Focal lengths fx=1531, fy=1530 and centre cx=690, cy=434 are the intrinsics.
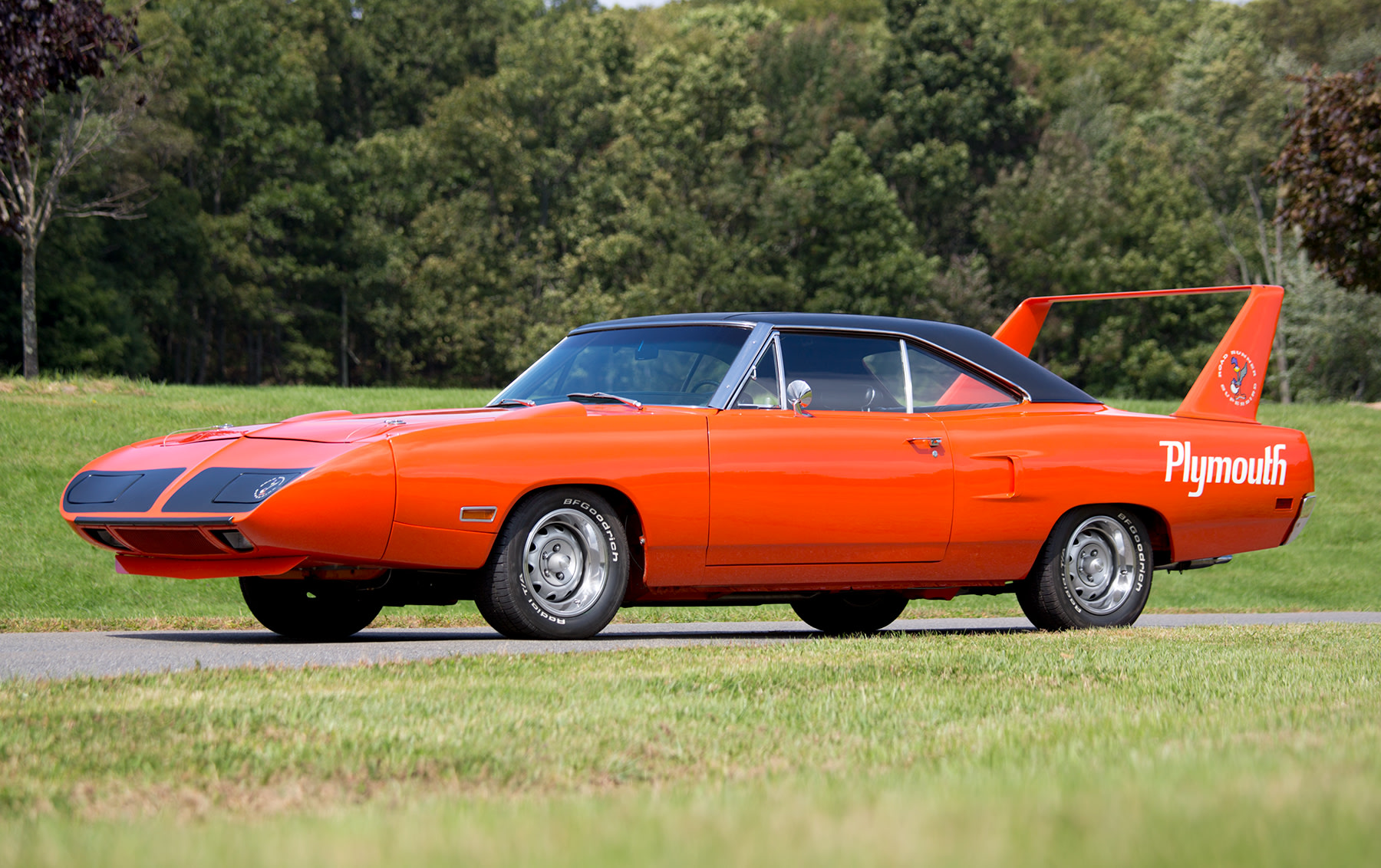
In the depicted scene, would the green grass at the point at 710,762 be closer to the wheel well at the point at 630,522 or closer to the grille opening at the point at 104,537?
the wheel well at the point at 630,522

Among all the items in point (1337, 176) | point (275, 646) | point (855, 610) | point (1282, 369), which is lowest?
point (855, 610)

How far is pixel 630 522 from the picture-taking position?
7363mm

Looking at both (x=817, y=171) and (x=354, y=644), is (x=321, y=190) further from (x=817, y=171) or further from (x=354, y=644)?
(x=354, y=644)

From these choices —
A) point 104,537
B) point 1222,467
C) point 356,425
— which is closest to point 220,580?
point 104,537

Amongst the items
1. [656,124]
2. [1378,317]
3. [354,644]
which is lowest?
[354,644]

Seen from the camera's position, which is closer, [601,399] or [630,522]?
[630,522]

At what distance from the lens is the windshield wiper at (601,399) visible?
764cm

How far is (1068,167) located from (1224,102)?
42.2 ft

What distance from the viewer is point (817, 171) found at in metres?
55.9

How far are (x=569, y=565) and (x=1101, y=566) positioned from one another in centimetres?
339

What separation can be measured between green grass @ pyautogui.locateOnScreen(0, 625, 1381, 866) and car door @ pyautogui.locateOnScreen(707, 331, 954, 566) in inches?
43.6

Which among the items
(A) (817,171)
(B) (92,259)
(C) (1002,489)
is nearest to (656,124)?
(A) (817,171)

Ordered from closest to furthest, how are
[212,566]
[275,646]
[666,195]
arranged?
[212,566], [275,646], [666,195]

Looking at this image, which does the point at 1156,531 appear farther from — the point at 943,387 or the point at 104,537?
the point at 104,537
